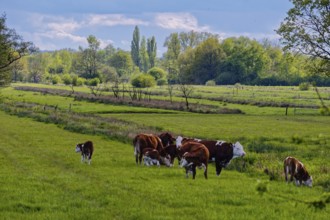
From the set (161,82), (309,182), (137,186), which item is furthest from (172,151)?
(161,82)

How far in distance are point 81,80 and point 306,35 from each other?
138 metres

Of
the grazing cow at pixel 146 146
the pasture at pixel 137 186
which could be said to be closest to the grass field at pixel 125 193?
the pasture at pixel 137 186

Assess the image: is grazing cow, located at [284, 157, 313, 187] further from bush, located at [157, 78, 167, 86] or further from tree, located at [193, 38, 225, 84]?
bush, located at [157, 78, 167, 86]

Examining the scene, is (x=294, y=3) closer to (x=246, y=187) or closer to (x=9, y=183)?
(x=246, y=187)

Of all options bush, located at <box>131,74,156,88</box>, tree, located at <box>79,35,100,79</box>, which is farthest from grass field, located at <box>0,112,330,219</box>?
tree, located at <box>79,35,100,79</box>

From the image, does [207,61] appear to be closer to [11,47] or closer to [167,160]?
[11,47]

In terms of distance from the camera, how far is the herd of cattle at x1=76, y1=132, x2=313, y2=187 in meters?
19.6

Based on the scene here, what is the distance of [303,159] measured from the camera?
26781 mm

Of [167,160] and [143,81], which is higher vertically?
[143,81]

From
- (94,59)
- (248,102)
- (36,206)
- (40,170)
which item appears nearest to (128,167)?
(40,170)

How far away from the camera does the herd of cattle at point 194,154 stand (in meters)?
19.6

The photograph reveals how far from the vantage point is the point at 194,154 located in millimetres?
19906

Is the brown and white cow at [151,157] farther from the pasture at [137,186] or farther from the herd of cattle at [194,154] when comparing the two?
the pasture at [137,186]

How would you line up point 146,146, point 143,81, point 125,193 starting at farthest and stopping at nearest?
point 143,81
point 146,146
point 125,193
